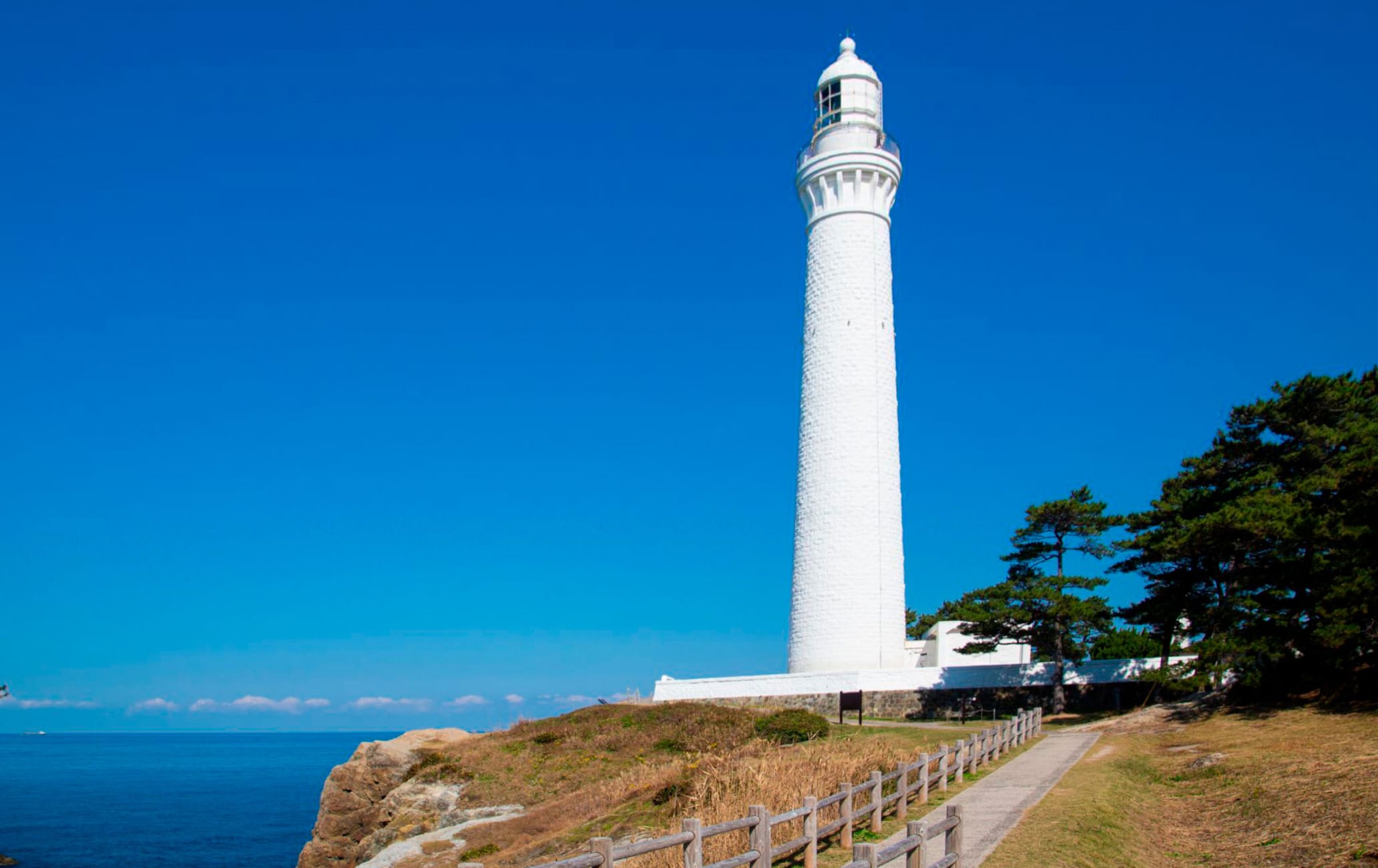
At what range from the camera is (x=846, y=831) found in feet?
46.9

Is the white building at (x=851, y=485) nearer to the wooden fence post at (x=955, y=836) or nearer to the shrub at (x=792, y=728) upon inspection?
the shrub at (x=792, y=728)

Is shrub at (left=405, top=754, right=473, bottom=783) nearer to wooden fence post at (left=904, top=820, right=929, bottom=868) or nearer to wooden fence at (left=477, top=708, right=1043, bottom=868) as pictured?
wooden fence at (left=477, top=708, right=1043, bottom=868)

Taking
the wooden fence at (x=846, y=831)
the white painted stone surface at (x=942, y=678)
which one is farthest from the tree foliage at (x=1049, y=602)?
the wooden fence at (x=846, y=831)

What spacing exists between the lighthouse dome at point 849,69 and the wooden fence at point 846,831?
33.9 m

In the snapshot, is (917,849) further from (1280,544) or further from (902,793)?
(1280,544)

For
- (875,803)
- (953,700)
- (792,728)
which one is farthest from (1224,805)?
(953,700)

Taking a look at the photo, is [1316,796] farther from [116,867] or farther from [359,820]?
[116,867]

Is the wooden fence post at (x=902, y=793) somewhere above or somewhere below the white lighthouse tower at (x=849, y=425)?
below

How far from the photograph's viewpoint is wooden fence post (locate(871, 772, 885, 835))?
49.6ft

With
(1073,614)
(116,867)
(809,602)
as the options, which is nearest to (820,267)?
(809,602)

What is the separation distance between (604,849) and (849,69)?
43501mm

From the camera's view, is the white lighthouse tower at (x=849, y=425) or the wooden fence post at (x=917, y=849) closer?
the wooden fence post at (x=917, y=849)

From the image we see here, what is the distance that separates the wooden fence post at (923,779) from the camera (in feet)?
58.0

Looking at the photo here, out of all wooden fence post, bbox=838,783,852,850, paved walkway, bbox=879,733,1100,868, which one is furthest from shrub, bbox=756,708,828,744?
wooden fence post, bbox=838,783,852,850
